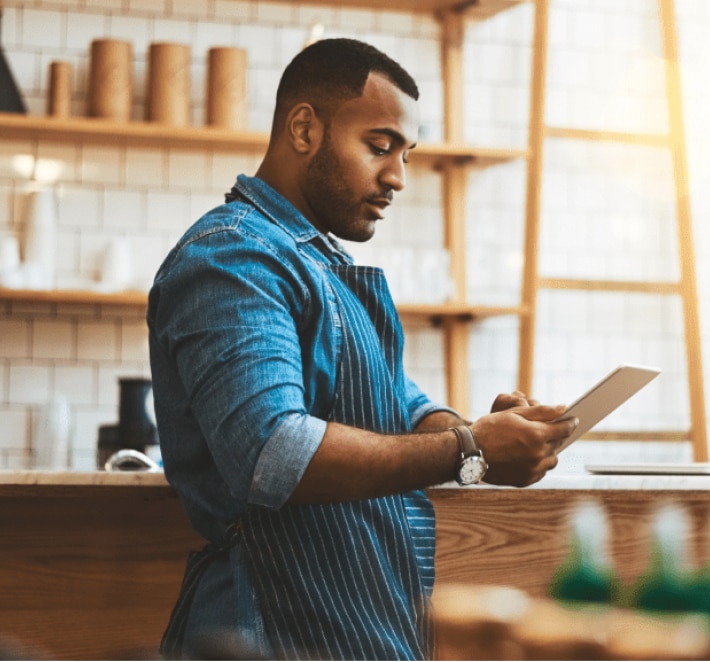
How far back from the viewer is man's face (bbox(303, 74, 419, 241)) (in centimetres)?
144

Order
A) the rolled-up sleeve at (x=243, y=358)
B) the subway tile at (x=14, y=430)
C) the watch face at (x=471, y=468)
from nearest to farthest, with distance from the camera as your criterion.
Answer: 1. the rolled-up sleeve at (x=243, y=358)
2. the watch face at (x=471, y=468)
3. the subway tile at (x=14, y=430)

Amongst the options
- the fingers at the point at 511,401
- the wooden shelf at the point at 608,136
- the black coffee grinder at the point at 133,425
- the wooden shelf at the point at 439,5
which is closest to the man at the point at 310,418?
the fingers at the point at 511,401

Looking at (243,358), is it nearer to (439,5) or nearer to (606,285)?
(606,285)

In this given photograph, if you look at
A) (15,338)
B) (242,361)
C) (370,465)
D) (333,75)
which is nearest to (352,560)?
(370,465)

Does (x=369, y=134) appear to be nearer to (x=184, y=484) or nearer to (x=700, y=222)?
(x=184, y=484)

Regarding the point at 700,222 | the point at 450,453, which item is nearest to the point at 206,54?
the point at 700,222

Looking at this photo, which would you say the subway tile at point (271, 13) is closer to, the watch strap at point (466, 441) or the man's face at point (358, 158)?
the man's face at point (358, 158)

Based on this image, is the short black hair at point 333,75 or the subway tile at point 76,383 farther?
the subway tile at point 76,383

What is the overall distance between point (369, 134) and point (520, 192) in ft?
9.75

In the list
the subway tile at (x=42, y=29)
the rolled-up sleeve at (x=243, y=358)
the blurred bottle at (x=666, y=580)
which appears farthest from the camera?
the subway tile at (x=42, y=29)

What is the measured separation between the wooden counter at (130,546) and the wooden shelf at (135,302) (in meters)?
1.67

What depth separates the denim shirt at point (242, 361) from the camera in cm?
112

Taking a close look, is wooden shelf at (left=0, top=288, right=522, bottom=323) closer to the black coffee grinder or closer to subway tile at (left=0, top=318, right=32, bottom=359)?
subway tile at (left=0, top=318, right=32, bottom=359)

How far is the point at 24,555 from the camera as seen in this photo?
6.60 feet
